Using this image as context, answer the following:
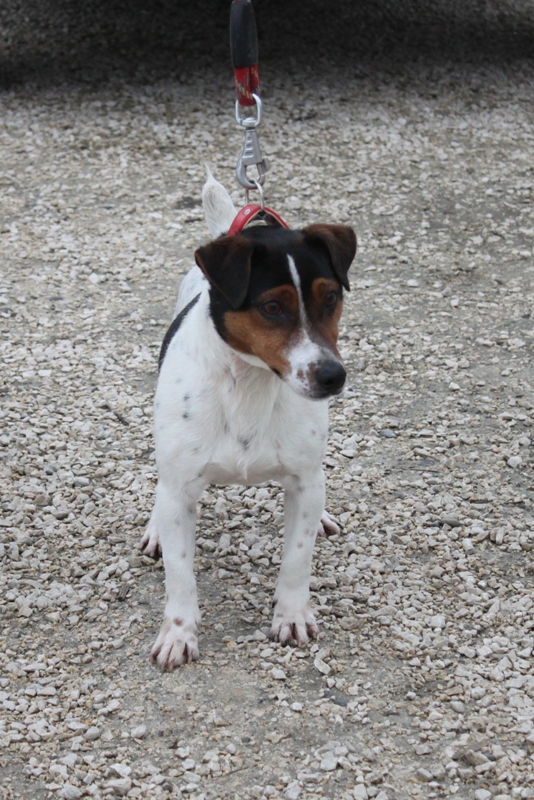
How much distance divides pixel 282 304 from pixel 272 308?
34mm

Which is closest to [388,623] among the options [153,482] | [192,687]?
[192,687]

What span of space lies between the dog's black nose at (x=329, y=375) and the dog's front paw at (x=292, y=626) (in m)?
1.06

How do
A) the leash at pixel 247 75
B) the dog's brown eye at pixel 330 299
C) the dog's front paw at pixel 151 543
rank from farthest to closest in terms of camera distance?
the dog's front paw at pixel 151 543 < the leash at pixel 247 75 < the dog's brown eye at pixel 330 299

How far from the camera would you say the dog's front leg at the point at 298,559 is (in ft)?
11.7

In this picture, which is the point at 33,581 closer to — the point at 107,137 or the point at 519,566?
the point at 519,566

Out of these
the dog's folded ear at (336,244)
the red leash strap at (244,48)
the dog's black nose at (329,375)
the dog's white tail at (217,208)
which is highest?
the red leash strap at (244,48)

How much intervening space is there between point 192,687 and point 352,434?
6.62 ft

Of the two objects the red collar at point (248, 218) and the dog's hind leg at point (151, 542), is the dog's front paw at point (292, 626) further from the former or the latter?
the red collar at point (248, 218)

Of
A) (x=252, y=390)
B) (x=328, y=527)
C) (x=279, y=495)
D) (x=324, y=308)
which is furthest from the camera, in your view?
(x=279, y=495)

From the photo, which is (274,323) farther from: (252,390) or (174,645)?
(174,645)

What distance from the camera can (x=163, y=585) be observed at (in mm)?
4074

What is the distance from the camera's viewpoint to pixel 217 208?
3.79 metres

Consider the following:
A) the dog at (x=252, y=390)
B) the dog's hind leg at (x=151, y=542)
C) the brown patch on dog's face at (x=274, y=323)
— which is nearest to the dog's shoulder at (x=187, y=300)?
the dog at (x=252, y=390)

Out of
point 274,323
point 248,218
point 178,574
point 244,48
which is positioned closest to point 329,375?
point 274,323
